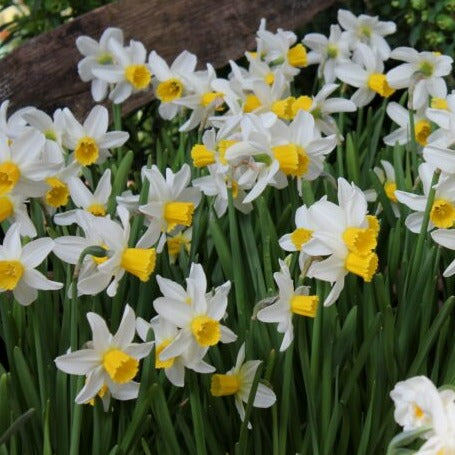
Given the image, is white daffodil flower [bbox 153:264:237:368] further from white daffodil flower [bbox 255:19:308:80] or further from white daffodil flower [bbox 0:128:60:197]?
white daffodil flower [bbox 255:19:308:80]

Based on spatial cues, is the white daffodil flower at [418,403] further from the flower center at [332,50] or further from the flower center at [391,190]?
the flower center at [332,50]

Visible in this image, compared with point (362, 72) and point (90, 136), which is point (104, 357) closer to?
point (90, 136)

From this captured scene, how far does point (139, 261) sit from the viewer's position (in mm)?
1386

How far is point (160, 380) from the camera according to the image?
1396 millimetres

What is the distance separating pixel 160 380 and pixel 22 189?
39 cm

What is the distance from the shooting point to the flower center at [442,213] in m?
1.52

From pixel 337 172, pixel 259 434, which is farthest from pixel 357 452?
pixel 337 172

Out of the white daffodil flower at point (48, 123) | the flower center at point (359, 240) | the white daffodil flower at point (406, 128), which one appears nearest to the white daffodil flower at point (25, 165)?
the white daffodil flower at point (48, 123)

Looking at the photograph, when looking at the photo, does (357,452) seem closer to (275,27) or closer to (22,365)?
(22,365)

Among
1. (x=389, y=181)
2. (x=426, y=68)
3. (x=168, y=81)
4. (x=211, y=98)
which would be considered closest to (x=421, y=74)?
(x=426, y=68)

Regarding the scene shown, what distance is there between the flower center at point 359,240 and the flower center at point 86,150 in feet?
2.18

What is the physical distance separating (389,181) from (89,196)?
691 mm

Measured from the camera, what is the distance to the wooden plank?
2.50 metres

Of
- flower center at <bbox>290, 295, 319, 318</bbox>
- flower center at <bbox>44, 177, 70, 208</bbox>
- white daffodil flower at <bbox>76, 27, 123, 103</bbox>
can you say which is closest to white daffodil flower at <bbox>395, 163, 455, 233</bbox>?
flower center at <bbox>290, 295, 319, 318</bbox>
